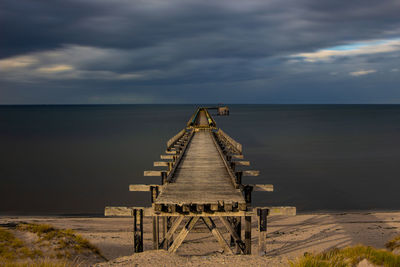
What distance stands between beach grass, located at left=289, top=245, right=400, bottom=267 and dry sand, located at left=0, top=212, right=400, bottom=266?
A: 2136 mm

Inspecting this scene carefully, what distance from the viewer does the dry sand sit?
12719 mm

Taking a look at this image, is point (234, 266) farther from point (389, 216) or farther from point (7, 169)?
point (7, 169)

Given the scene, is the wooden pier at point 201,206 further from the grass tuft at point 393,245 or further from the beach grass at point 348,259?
the grass tuft at point 393,245

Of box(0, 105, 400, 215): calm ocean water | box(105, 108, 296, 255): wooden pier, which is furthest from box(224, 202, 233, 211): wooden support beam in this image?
box(0, 105, 400, 215): calm ocean water

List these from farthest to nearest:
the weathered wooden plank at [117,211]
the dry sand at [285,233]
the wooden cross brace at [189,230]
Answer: the dry sand at [285,233] → the wooden cross brace at [189,230] → the weathered wooden plank at [117,211]

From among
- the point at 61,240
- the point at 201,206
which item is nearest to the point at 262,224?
the point at 201,206

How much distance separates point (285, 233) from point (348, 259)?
814 centimetres

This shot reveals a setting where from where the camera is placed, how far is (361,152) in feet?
135

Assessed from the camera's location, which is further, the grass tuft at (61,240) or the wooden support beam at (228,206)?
the grass tuft at (61,240)

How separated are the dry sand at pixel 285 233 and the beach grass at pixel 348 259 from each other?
7.01ft

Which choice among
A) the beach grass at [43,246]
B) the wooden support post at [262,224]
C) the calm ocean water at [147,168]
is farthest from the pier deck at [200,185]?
the calm ocean water at [147,168]

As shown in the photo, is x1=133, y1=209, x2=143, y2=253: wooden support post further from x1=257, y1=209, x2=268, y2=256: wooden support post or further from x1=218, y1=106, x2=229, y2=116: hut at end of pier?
x1=218, y1=106, x2=229, y2=116: hut at end of pier

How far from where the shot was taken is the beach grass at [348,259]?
6441mm

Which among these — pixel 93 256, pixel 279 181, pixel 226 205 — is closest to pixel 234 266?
pixel 226 205
